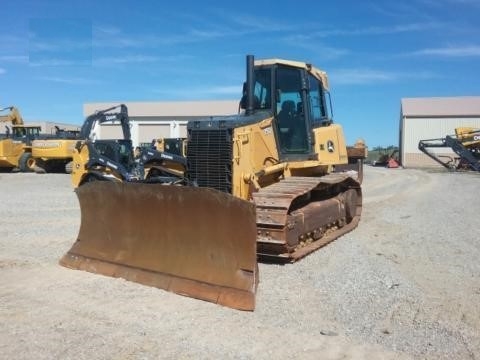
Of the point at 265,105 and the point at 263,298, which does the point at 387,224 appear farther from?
the point at 263,298

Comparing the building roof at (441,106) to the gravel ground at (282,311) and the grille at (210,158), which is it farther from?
the grille at (210,158)

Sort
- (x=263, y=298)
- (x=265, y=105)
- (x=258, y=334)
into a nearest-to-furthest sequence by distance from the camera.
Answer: (x=258, y=334) < (x=263, y=298) < (x=265, y=105)

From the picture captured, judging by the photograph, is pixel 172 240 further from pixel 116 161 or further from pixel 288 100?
pixel 116 161

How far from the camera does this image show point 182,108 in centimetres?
4941

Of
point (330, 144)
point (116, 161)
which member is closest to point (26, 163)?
point (116, 161)

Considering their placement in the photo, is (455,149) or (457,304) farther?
(455,149)

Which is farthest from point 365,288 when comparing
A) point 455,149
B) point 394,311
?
point 455,149

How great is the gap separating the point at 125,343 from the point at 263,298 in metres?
1.68

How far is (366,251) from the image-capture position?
7.75 meters

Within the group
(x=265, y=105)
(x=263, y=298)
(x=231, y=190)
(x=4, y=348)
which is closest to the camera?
(x=4, y=348)

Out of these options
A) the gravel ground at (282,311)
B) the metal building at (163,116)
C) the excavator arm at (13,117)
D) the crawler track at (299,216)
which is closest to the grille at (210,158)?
the crawler track at (299,216)

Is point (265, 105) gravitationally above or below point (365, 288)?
above

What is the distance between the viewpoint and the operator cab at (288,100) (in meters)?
A: 8.50

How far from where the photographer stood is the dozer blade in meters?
5.67
